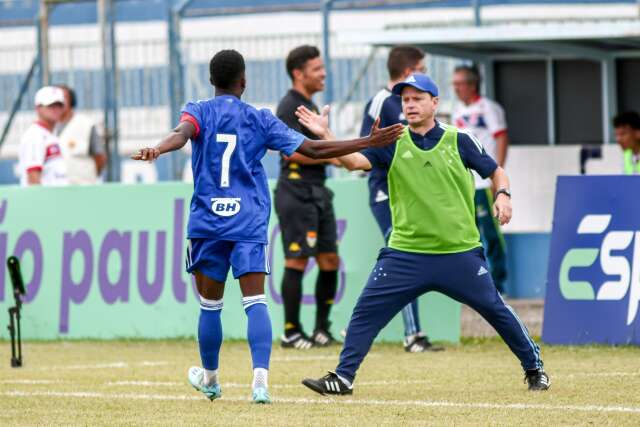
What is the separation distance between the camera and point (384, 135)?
9.10 meters

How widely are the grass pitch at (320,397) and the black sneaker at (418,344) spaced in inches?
3.4

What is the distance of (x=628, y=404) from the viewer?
882cm

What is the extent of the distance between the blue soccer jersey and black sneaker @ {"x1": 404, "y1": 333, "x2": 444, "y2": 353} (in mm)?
3625

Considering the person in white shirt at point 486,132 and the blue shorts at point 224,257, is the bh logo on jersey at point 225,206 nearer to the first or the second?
the blue shorts at point 224,257

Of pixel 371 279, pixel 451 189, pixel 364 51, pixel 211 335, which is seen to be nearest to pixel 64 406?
pixel 211 335

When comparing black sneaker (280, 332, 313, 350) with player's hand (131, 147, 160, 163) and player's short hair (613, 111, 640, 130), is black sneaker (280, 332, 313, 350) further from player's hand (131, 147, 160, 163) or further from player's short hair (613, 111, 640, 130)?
player's hand (131, 147, 160, 163)

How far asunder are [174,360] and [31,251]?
2742 mm

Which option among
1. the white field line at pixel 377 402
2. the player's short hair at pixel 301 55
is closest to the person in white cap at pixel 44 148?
the player's short hair at pixel 301 55

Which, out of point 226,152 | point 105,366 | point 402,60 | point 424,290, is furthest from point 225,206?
point 402,60

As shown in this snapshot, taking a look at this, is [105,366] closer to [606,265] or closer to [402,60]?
[402,60]

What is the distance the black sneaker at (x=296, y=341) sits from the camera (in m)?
13.1

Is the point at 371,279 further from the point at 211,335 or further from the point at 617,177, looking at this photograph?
the point at 617,177

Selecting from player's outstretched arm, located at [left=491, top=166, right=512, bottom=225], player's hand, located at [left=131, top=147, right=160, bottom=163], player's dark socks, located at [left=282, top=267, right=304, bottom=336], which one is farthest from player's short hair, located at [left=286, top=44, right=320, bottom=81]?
player's hand, located at [left=131, top=147, right=160, bottom=163]

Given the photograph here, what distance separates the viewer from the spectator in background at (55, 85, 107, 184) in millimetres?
17094
